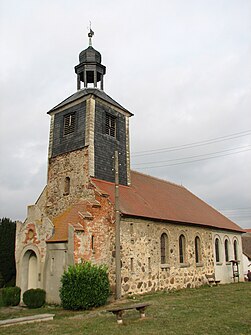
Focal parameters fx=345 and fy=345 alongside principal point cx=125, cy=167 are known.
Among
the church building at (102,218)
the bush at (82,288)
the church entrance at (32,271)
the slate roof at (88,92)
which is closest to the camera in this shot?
the bush at (82,288)

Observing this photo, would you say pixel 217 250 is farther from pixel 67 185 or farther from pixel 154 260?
pixel 67 185

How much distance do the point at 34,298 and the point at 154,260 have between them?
22.4 feet

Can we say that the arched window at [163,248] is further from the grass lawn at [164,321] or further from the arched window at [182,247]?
the grass lawn at [164,321]

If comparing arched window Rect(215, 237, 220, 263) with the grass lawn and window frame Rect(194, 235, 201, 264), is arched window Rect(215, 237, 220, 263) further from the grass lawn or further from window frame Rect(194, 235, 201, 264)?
the grass lawn

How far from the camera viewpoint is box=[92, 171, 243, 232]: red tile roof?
19516 millimetres

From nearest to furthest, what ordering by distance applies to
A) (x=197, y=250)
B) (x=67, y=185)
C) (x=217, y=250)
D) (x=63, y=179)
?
1. (x=67, y=185)
2. (x=63, y=179)
3. (x=197, y=250)
4. (x=217, y=250)

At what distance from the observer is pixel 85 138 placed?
66.3 feet

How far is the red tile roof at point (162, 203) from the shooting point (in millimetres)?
19516

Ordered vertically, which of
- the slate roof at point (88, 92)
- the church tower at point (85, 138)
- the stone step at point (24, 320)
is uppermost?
the slate roof at point (88, 92)

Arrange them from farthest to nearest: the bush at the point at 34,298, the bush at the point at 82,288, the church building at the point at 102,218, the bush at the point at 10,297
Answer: the church building at the point at 102,218 < the bush at the point at 10,297 < the bush at the point at 34,298 < the bush at the point at 82,288

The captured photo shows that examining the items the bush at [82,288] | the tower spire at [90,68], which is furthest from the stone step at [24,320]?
the tower spire at [90,68]

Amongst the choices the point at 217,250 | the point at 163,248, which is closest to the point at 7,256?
the point at 163,248

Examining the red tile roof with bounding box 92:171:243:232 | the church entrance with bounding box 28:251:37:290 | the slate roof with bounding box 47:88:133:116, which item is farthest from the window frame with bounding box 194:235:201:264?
the church entrance with bounding box 28:251:37:290

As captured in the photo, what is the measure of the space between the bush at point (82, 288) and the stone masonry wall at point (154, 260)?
7.82 ft
